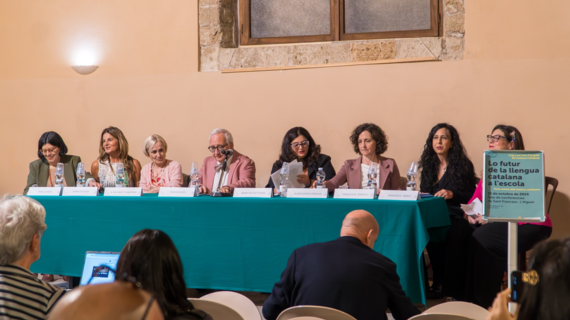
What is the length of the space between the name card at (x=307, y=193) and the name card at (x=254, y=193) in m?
0.13

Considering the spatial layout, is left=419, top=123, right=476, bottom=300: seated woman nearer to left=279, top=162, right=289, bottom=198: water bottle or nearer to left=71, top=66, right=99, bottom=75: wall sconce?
left=279, top=162, right=289, bottom=198: water bottle

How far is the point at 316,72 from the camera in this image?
556 centimetres

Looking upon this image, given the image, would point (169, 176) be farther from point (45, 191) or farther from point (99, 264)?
point (99, 264)

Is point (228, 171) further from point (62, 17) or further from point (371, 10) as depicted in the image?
point (62, 17)

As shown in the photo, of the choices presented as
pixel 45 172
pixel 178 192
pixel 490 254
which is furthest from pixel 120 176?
pixel 490 254

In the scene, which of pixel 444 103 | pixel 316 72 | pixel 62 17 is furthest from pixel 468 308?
pixel 62 17

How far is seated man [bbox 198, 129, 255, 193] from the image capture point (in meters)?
4.16

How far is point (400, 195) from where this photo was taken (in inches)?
128

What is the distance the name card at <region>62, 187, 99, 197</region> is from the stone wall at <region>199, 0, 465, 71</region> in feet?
7.82

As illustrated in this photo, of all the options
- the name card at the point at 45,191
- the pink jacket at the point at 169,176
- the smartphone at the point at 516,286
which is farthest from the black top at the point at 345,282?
the name card at the point at 45,191

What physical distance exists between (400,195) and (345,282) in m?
1.26

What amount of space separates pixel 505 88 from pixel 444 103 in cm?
56

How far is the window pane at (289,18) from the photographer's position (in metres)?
5.75

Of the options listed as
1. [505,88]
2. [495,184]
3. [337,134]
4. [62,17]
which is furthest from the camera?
[62,17]
